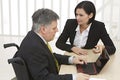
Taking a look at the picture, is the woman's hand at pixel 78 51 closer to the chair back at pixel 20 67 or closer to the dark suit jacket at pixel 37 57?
the dark suit jacket at pixel 37 57

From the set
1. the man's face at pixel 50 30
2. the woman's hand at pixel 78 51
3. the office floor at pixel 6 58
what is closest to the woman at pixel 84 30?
the woman's hand at pixel 78 51

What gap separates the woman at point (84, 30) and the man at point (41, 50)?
33.1 inches

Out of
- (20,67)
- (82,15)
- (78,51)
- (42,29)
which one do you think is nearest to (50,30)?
(42,29)

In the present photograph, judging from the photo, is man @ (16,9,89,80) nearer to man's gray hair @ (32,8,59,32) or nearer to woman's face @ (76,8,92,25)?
man's gray hair @ (32,8,59,32)

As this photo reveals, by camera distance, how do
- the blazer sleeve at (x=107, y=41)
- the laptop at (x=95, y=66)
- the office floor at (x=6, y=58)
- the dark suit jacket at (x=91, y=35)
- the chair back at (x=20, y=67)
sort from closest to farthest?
the chair back at (x=20, y=67), the laptop at (x=95, y=66), the blazer sleeve at (x=107, y=41), the dark suit jacket at (x=91, y=35), the office floor at (x=6, y=58)

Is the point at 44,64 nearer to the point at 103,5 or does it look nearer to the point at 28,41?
the point at 28,41

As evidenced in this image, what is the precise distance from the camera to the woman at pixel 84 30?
2.78m

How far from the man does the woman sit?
0.84 meters

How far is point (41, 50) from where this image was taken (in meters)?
1.80

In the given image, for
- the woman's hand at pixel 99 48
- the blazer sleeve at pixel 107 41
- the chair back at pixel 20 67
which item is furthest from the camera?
the blazer sleeve at pixel 107 41

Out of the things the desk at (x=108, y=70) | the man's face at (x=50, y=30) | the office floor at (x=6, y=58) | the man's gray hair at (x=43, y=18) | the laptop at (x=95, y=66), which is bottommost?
the office floor at (x=6, y=58)

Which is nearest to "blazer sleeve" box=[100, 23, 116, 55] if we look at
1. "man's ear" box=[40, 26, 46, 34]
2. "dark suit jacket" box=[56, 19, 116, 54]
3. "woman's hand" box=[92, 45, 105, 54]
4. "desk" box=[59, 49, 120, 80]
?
"dark suit jacket" box=[56, 19, 116, 54]

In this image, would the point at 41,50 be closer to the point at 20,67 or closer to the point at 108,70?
the point at 20,67

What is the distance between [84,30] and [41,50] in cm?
113
